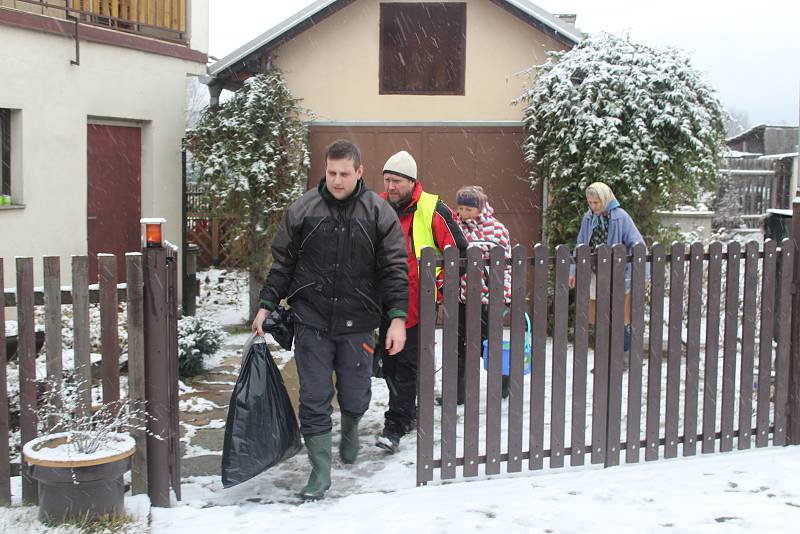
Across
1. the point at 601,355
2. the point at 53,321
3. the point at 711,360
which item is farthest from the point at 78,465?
the point at 711,360

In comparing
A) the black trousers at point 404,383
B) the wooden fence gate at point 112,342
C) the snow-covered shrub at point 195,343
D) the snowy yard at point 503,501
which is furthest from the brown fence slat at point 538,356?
the snow-covered shrub at point 195,343

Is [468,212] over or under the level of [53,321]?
over

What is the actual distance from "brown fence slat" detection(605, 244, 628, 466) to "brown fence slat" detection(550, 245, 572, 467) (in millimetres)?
278

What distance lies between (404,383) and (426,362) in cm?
86

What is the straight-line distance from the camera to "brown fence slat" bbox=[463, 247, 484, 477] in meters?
4.68

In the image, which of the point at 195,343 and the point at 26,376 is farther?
the point at 195,343

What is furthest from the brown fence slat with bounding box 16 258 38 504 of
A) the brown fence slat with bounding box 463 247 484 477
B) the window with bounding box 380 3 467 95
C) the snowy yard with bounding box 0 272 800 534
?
the window with bounding box 380 3 467 95

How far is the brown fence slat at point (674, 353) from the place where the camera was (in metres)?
5.02

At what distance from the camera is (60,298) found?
13.6 ft

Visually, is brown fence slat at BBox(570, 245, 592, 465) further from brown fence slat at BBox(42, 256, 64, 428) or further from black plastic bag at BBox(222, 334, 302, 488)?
brown fence slat at BBox(42, 256, 64, 428)

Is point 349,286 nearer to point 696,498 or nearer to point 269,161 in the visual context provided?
point 696,498

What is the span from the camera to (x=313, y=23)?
1025 cm

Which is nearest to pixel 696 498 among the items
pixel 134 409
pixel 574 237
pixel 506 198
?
pixel 134 409

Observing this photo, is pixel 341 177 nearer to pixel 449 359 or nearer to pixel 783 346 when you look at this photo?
pixel 449 359
